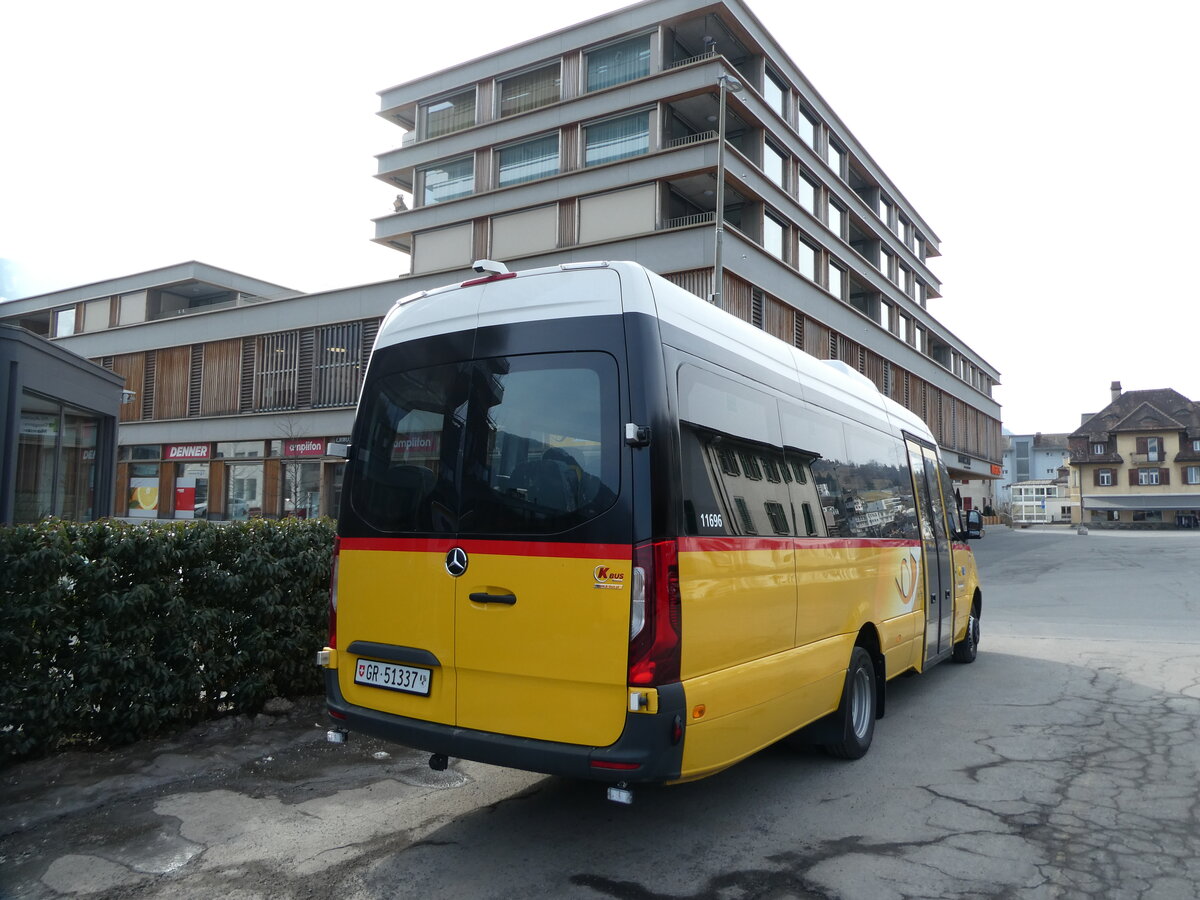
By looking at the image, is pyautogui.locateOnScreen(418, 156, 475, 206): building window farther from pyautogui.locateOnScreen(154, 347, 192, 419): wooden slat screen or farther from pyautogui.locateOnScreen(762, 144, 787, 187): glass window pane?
pyautogui.locateOnScreen(154, 347, 192, 419): wooden slat screen

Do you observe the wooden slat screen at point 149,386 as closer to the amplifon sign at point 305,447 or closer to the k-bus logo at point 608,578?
the amplifon sign at point 305,447

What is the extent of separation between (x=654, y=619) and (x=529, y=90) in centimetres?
3489

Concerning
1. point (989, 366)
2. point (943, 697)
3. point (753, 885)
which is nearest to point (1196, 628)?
point (943, 697)

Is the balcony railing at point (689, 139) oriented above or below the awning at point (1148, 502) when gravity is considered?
above

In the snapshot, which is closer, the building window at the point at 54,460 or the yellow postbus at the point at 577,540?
the yellow postbus at the point at 577,540

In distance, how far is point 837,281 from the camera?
38.4 m

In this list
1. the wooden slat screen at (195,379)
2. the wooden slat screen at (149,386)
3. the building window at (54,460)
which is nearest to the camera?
the building window at (54,460)

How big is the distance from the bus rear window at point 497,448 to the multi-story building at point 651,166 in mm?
23564

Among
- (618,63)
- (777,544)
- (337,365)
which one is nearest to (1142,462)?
(618,63)

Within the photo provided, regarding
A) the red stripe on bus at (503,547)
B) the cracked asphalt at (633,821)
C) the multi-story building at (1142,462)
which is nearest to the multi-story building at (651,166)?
the cracked asphalt at (633,821)

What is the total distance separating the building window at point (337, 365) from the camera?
117 ft

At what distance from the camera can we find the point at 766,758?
6004mm

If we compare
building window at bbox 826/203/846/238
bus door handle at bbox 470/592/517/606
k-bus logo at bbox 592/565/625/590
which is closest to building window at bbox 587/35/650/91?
building window at bbox 826/203/846/238

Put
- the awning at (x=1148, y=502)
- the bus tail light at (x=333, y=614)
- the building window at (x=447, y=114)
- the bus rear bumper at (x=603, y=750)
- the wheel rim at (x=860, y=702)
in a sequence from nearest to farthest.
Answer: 1. the bus rear bumper at (x=603, y=750)
2. the bus tail light at (x=333, y=614)
3. the wheel rim at (x=860, y=702)
4. the building window at (x=447, y=114)
5. the awning at (x=1148, y=502)
